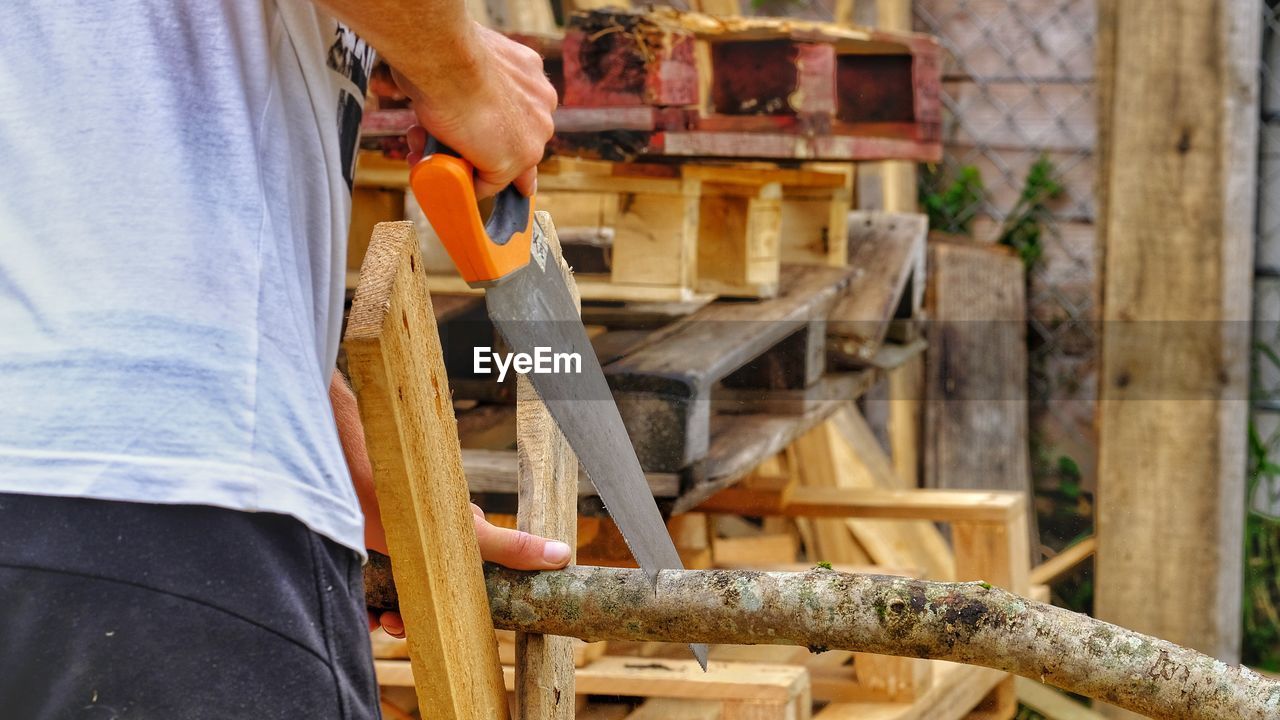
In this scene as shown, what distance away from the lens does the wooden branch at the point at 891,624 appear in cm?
121

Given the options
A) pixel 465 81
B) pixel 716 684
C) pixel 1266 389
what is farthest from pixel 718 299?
pixel 1266 389

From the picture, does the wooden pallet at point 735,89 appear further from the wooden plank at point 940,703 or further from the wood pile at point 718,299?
the wooden plank at point 940,703

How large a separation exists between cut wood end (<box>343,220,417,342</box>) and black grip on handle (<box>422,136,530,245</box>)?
0.09 meters

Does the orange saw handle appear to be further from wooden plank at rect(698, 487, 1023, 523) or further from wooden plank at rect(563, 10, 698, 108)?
wooden plank at rect(698, 487, 1023, 523)

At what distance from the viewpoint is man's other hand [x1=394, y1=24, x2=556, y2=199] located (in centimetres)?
113

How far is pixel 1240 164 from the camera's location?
3.39 m

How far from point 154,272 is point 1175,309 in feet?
9.91

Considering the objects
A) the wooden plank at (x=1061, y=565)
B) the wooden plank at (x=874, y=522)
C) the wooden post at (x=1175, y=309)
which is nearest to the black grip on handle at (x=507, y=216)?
the wooden post at (x=1175, y=309)

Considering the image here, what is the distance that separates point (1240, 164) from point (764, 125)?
157 centimetres

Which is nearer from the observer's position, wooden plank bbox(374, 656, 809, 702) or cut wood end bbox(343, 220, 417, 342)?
cut wood end bbox(343, 220, 417, 342)

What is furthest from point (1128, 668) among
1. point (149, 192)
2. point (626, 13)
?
point (626, 13)

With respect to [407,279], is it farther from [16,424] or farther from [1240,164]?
[1240,164]

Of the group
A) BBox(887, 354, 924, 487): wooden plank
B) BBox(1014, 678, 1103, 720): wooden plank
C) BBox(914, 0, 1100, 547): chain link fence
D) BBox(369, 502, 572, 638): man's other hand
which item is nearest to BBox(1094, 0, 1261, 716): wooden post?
BBox(1014, 678, 1103, 720): wooden plank

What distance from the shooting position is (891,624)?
1291mm
